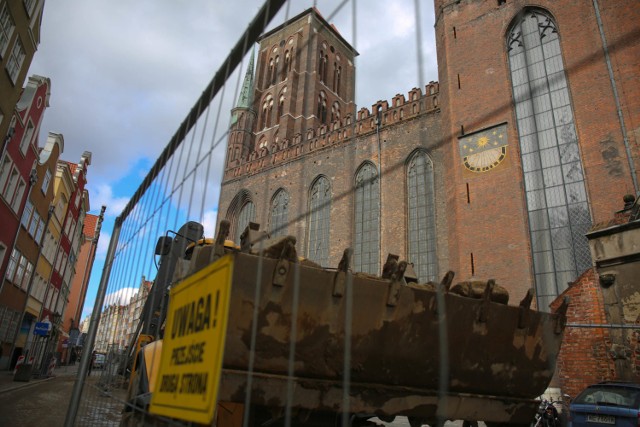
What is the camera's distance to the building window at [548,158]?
510 inches

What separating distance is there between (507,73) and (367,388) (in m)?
15.3

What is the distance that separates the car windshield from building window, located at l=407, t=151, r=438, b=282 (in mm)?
10730

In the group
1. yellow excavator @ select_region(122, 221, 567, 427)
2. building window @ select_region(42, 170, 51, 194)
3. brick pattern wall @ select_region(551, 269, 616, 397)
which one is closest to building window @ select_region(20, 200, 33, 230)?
building window @ select_region(42, 170, 51, 194)

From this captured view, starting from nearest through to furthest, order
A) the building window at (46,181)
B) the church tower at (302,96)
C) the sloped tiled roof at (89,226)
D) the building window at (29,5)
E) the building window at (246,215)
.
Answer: the building window at (29,5) → the building window at (46,181) → the building window at (246,215) → the church tower at (302,96) → the sloped tiled roof at (89,226)

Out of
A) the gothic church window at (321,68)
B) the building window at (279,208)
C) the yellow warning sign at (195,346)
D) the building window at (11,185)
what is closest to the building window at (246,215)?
the building window at (279,208)

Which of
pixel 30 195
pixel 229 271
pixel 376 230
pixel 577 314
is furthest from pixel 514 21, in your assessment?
pixel 30 195

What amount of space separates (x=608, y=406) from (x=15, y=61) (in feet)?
59.8

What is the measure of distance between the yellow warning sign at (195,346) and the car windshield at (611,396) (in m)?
6.76

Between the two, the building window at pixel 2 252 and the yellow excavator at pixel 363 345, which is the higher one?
the building window at pixel 2 252

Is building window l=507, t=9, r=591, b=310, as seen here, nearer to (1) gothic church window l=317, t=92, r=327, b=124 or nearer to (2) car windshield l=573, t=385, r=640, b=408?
(2) car windshield l=573, t=385, r=640, b=408

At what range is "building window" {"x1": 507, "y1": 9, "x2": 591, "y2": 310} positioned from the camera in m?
12.9

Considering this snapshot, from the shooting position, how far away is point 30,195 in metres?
18.6

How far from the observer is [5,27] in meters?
12.8

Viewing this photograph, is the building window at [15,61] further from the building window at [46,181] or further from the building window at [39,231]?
the building window at [39,231]
